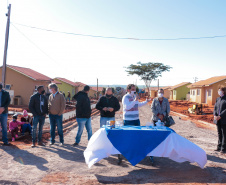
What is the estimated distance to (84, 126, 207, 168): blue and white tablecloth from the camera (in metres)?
4.74

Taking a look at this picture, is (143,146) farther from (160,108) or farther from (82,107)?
(82,107)

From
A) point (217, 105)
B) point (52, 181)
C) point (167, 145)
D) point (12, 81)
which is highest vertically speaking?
point (12, 81)

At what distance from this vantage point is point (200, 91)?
34531 millimetres

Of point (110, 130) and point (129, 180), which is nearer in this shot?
point (129, 180)

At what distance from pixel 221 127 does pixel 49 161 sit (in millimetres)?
4916

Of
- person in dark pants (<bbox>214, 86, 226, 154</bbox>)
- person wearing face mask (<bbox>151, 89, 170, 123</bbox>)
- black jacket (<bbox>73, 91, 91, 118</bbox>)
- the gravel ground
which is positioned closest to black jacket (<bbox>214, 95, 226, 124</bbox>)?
person in dark pants (<bbox>214, 86, 226, 154</bbox>)

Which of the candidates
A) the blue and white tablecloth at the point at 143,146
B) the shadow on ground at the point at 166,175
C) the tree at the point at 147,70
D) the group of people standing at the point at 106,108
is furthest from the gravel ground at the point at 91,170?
the tree at the point at 147,70

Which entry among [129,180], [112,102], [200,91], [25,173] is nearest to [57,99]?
[112,102]

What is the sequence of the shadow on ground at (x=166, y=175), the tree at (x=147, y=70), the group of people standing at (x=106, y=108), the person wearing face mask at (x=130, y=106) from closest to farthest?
the shadow on ground at (x=166, y=175)
the person wearing face mask at (x=130, y=106)
the group of people standing at (x=106, y=108)
the tree at (x=147, y=70)

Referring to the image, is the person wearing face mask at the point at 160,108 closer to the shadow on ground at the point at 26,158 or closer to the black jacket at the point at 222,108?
the black jacket at the point at 222,108

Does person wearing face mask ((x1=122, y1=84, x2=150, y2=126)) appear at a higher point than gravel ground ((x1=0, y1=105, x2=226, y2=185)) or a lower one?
higher

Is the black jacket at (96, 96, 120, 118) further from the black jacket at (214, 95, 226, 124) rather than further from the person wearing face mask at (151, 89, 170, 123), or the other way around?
the black jacket at (214, 95, 226, 124)

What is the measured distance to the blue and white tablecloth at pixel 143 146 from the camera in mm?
4742

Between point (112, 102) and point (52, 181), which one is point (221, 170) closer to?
point (112, 102)
